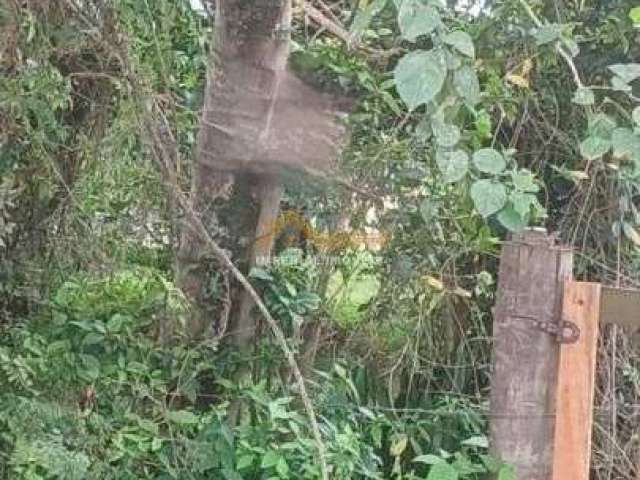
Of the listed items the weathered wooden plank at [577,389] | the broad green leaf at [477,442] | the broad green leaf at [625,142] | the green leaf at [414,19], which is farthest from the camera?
the broad green leaf at [477,442]

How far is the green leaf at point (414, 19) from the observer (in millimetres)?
1097

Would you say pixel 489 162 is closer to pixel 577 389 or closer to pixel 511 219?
pixel 511 219

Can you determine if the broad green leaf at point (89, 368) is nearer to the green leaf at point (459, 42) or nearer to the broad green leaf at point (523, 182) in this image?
the broad green leaf at point (523, 182)

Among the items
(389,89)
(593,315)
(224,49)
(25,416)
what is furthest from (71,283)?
(593,315)

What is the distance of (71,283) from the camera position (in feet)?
7.85

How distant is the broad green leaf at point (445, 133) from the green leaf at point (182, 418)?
1.05 m

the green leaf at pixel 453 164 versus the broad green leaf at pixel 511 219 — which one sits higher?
the green leaf at pixel 453 164

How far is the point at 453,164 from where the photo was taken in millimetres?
1346

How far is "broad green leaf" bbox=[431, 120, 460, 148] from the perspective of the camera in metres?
1.30

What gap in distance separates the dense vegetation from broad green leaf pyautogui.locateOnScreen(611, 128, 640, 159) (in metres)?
0.64

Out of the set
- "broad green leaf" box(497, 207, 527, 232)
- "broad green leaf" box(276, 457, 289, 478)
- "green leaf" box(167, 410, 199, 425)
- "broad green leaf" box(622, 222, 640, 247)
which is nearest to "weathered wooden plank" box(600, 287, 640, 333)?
"broad green leaf" box(497, 207, 527, 232)

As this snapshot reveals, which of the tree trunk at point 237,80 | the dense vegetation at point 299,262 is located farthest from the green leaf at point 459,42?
the tree trunk at point 237,80

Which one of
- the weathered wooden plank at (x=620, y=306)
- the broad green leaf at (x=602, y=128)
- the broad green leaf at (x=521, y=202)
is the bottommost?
the weathered wooden plank at (x=620, y=306)

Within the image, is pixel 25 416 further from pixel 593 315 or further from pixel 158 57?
pixel 593 315
